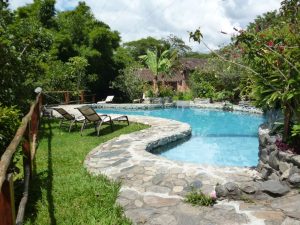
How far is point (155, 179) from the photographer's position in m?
6.19

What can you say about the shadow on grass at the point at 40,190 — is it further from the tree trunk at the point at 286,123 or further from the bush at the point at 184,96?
the bush at the point at 184,96

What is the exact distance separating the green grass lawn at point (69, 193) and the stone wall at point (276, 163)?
2705mm

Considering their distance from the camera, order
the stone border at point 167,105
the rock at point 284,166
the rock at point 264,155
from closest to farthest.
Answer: the rock at point 284,166 → the rock at point 264,155 → the stone border at point 167,105

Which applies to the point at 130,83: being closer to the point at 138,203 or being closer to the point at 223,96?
the point at 223,96

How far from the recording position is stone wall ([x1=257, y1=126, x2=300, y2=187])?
5.30m

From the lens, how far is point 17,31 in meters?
11.3

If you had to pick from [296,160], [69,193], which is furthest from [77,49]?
[296,160]

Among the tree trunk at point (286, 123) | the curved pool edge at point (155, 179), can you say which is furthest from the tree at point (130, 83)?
the tree trunk at point (286, 123)

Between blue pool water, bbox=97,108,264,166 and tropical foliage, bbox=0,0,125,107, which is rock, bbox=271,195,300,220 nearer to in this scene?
blue pool water, bbox=97,108,264,166

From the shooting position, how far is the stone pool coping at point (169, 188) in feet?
14.8

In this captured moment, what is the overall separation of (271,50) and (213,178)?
252 centimetres

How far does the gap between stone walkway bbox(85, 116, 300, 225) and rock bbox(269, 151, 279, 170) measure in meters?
0.42

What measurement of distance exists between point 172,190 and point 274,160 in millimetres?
1962

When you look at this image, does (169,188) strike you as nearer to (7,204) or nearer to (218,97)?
(7,204)
